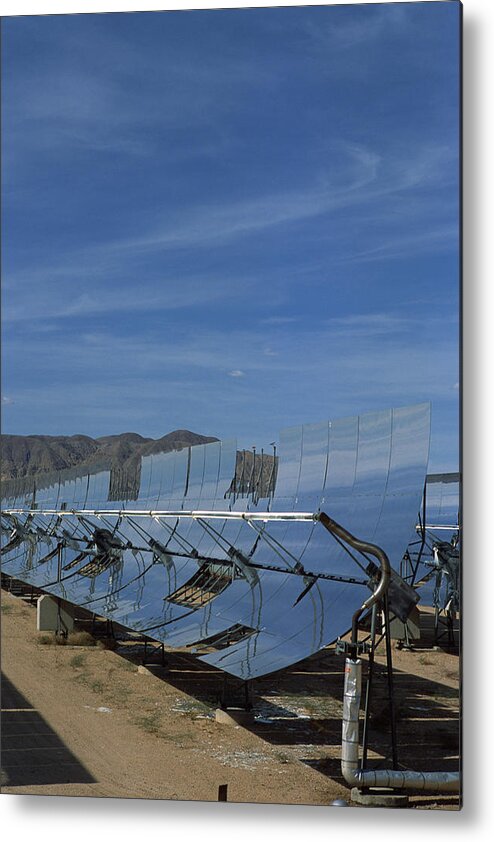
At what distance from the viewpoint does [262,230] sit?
88.4ft

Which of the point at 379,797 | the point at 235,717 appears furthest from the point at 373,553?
the point at 235,717

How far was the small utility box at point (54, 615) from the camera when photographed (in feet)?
57.5

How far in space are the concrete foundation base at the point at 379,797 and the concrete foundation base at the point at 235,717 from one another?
12.1 ft

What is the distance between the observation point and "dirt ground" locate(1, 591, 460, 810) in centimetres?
838

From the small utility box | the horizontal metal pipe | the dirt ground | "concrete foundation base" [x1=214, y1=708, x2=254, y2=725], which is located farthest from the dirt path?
the small utility box

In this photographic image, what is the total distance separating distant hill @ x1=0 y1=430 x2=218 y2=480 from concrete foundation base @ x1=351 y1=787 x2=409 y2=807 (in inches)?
475

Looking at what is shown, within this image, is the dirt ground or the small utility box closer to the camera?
the dirt ground

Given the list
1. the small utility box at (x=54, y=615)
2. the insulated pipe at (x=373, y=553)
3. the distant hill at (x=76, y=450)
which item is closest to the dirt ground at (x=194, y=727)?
the small utility box at (x=54, y=615)

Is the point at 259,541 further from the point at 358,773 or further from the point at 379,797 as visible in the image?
the point at 379,797

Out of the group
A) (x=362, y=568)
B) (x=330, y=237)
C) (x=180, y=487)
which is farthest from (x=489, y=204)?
(x=330, y=237)

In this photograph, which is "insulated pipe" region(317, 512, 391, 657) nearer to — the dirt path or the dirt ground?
the dirt ground

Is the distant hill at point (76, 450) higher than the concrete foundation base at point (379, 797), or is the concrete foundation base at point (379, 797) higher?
the distant hill at point (76, 450)

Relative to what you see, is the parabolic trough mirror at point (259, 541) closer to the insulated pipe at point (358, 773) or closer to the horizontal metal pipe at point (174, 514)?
the horizontal metal pipe at point (174, 514)

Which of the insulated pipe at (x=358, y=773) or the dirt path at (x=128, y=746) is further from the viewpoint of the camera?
the dirt path at (x=128, y=746)
